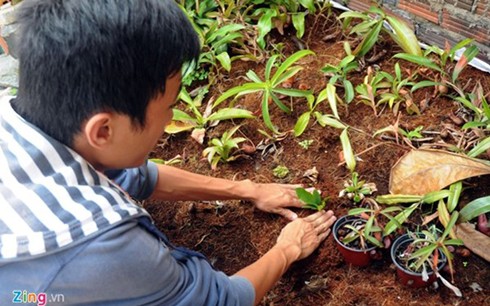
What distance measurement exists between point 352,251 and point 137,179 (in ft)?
2.50

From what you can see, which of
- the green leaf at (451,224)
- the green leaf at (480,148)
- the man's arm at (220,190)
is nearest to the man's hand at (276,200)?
the man's arm at (220,190)

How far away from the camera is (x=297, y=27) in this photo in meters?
2.76

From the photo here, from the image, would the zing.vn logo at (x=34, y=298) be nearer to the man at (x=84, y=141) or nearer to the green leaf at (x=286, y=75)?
the man at (x=84, y=141)

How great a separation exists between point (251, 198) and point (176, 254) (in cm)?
59

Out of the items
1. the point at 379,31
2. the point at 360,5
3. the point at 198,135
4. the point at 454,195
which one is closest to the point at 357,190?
the point at 454,195

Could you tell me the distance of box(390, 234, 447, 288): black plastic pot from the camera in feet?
5.54

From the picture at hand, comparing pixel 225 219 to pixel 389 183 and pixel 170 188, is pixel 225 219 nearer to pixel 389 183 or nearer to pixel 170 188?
pixel 170 188

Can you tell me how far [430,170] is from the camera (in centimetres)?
198

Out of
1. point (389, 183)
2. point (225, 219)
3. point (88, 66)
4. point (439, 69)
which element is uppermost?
point (88, 66)

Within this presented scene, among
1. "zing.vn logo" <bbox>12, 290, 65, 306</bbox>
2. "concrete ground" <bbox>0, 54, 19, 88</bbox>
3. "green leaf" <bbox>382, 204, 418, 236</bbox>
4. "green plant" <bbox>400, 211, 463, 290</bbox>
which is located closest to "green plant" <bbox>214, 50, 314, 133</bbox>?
"green leaf" <bbox>382, 204, 418, 236</bbox>

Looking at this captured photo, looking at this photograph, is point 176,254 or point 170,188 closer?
point 176,254

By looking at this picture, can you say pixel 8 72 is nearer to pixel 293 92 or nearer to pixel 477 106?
pixel 293 92

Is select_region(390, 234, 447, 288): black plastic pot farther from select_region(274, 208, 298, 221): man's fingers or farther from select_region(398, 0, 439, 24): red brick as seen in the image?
select_region(398, 0, 439, 24): red brick

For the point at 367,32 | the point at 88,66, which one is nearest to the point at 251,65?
the point at 367,32
